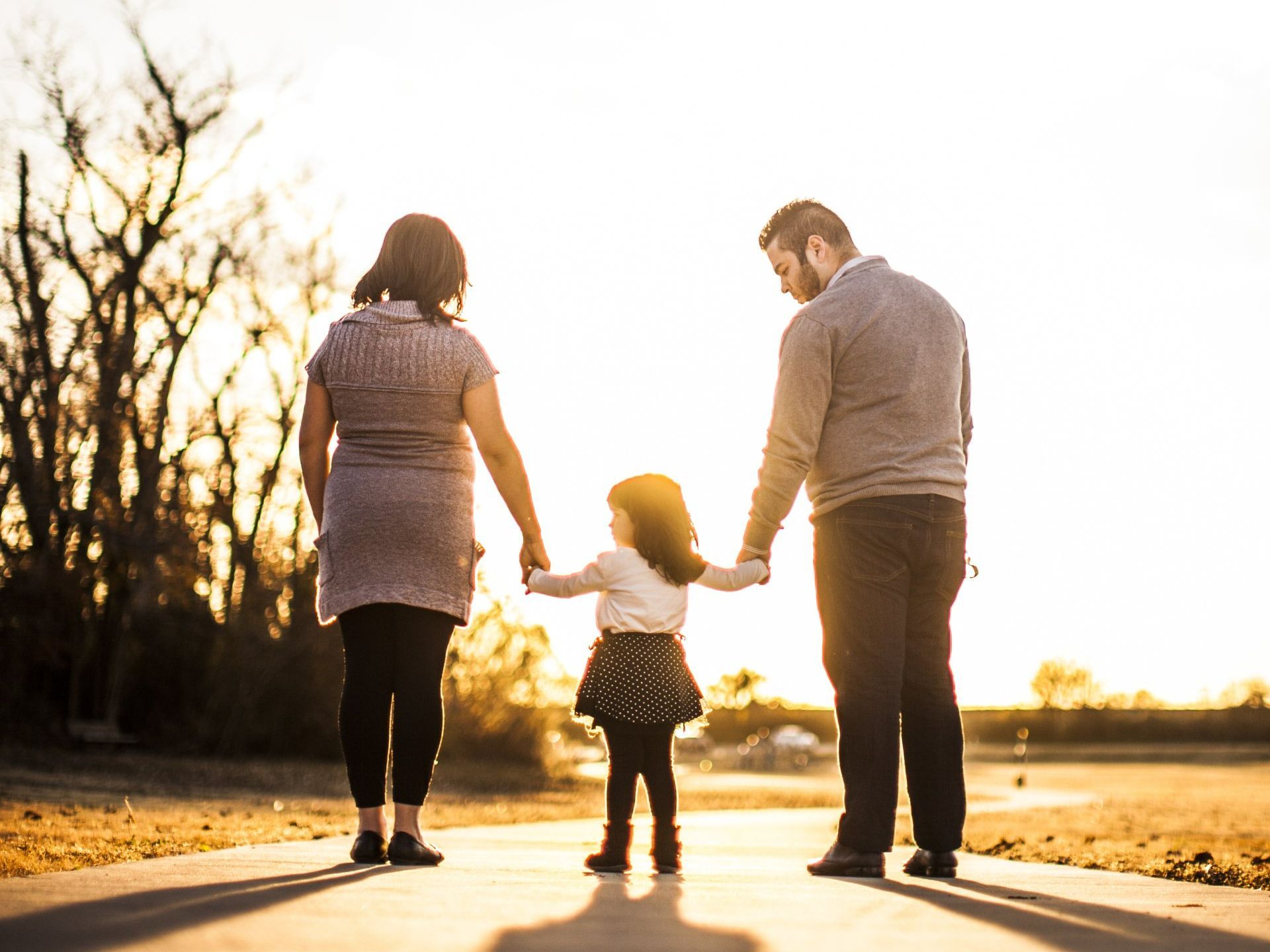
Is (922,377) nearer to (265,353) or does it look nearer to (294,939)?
(294,939)

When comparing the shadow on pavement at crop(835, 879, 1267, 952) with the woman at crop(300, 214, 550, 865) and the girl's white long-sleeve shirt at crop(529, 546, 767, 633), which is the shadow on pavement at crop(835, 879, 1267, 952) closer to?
the woman at crop(300, 214, 550, 865)

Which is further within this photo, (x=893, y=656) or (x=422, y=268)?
(x=422, y=268)

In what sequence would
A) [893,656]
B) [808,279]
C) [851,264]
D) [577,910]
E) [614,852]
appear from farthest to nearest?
1. [808,279]
2. [851,264]
3. [614,852]
4. [893,656]
5. [577,910]

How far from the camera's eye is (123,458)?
2027 cm

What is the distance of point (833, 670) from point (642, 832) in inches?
171

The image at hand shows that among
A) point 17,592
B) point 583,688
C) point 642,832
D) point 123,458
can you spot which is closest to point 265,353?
point 123,458

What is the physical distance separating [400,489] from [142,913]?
1998 millimetres

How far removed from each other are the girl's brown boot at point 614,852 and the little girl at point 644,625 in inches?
7.3

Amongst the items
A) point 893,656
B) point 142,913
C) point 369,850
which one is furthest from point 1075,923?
point 369,850

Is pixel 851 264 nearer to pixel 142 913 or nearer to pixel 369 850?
pixel 369 850

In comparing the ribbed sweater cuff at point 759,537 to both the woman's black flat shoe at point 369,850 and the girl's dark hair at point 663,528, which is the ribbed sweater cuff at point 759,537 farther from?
the woman's black flat shoe at point 369,850

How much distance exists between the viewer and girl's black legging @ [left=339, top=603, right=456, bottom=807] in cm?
415

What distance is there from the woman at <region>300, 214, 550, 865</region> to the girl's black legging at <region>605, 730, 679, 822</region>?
675 millimetres

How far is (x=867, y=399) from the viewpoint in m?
4.46
